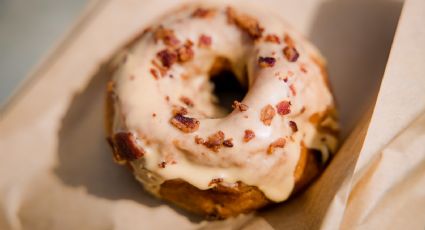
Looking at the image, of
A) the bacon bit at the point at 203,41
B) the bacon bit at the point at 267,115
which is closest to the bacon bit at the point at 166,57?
the bacon bit at the point at 203,41

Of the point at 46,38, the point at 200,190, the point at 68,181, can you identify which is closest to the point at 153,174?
the point at 200,190

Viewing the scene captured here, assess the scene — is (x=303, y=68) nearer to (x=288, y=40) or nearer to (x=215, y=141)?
(x=288, y=40)

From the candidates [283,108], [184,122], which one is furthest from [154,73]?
[283,108]

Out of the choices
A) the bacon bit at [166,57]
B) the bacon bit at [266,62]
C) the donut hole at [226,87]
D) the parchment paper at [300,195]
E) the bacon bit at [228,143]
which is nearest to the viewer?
the parchment paper at [300,195]

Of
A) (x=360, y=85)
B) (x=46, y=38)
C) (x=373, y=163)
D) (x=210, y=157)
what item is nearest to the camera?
(x=373, y=163)

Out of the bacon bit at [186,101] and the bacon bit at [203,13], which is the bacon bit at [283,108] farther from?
the bacon bit at [203,13]

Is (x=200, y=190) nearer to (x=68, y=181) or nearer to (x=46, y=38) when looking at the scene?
(x=68, y=181)
